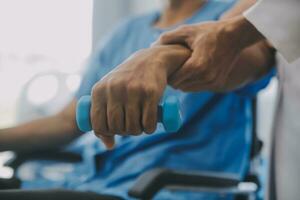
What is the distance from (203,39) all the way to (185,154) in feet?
1.27

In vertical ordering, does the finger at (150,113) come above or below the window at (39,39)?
below

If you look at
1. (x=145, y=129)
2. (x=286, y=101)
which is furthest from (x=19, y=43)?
(x=145, y=129)

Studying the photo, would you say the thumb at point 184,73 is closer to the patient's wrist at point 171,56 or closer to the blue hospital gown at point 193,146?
the patient's wrist at point 171,56

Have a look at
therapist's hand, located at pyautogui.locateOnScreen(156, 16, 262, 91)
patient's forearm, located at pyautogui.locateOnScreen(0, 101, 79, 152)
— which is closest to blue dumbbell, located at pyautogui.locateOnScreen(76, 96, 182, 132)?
therapist's hand, located at pyautogui.locateOnScreen(156, 16, 262, 91)

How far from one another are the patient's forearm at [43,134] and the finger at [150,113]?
1.36ft

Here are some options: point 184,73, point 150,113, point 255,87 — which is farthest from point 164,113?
point 255,87

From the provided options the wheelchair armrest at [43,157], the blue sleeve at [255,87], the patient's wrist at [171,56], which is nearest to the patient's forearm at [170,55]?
the patient's wrist at [171,56]

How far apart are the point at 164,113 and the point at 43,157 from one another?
2.19 feet

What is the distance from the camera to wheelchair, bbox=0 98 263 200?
628 millimetres

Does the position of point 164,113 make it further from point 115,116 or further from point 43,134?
point 43,134

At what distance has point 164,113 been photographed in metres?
0.38

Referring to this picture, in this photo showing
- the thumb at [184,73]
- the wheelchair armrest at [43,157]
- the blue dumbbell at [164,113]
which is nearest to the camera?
the blue dumbbell at [164,113]

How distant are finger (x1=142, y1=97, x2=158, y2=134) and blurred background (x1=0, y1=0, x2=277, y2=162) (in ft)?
2.34

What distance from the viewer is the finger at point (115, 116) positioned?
39 centimetres
